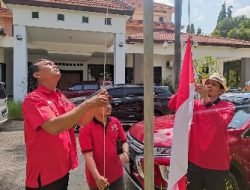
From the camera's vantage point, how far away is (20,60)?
56.2 ft

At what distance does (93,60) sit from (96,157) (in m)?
20.9

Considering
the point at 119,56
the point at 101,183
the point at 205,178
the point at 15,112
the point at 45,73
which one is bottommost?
the point at 15,112

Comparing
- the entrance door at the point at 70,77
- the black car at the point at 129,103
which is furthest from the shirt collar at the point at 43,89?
the entrance door at the point at 70,77

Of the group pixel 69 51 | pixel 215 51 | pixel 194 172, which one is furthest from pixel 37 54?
pixel 194 172

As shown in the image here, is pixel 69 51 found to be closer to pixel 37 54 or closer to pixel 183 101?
pixel 37 54

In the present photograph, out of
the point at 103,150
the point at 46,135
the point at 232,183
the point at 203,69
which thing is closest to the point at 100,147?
the point at 103,150

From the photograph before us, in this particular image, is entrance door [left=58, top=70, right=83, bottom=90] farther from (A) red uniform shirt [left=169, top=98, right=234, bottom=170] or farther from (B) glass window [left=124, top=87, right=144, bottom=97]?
(A) red uniform shirt [left=169, top=98, right=234, bottom=170]

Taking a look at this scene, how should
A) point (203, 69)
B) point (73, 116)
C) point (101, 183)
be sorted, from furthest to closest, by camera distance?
point (203, 69)
point (101, 183)
point (73, 116)

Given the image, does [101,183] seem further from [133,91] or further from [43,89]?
[133,91]

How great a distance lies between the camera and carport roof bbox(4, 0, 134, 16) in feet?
55.3

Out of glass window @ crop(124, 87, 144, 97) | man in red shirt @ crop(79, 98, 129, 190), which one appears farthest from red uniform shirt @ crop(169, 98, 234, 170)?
glass window @ crop(124, 87, 144, 97)

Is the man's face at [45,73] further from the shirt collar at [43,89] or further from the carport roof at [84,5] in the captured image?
the carport roof at [84,5]

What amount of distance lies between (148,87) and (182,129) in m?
0.75

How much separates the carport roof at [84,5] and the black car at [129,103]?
4567mm
